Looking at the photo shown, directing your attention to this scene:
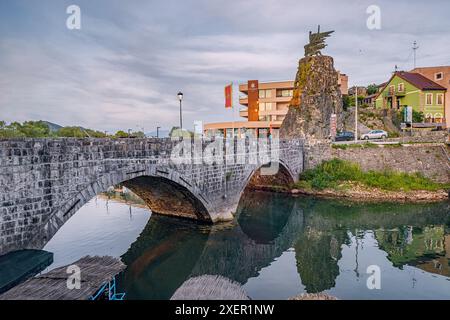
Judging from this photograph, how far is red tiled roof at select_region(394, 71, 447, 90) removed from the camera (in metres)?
53.8

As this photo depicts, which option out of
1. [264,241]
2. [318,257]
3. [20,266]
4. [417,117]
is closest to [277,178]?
[264,241]

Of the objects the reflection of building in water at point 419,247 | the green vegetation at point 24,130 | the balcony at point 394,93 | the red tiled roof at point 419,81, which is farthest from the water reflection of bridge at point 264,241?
the balcony at point 394,93

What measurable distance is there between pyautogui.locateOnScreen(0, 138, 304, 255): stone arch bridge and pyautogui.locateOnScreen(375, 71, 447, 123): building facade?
40068 millimetres

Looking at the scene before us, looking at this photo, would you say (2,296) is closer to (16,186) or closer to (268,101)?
(16,186)

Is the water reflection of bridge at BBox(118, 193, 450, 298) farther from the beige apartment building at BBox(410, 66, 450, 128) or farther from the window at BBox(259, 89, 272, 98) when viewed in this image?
the window at BBox(259, 89, 272, 98)

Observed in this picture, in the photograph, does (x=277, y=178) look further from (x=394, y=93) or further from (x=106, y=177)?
(x=394, y=93)

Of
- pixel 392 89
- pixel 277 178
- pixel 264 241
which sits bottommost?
pixel 264 241

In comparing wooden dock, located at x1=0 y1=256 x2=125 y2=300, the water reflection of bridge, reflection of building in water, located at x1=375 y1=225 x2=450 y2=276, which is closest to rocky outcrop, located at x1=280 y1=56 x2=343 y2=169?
the water reflection of bridge

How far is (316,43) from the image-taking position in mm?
46281

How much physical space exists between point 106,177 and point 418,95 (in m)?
54.9

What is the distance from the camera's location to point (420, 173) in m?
37.0

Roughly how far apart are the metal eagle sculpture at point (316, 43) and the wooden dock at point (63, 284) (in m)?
43.3

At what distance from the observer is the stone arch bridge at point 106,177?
11250 mm
